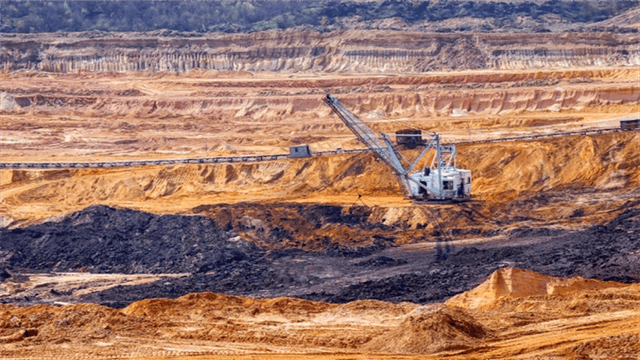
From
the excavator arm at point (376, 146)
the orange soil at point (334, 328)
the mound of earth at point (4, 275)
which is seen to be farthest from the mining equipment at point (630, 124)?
the mound of earth at point (4, 275)

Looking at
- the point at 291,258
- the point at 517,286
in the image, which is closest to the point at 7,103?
the point at 291,258

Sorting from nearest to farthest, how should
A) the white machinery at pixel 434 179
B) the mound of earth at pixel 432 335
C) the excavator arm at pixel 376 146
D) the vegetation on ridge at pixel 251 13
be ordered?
the mound of earth at pixel 432 335
the white machinery at pixel 434 179
the excavator arm at pixel 376 146
the vegetation on ridge at pixel 251 13

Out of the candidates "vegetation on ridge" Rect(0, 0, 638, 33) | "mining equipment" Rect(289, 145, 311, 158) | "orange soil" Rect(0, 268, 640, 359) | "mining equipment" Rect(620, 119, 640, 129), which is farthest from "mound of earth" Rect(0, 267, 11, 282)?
"vegetation on ridge" Rect(0, 0, 638, 33)

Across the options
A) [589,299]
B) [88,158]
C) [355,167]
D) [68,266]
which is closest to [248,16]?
[88,158]

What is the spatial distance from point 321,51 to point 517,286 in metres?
68.8

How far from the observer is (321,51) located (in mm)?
101688

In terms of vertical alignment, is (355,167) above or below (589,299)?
below

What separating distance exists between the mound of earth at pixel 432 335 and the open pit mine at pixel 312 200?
0.17 feet

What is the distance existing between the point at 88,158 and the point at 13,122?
1606 cm

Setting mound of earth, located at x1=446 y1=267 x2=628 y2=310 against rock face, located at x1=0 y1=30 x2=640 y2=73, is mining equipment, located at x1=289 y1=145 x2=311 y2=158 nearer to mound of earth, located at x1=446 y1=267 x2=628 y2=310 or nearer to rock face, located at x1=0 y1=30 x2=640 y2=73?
mound of earth, located at x1=446 y1=267 x2=628 y2=310

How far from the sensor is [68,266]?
149ft

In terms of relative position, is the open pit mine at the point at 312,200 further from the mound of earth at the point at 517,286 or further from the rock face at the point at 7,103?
the rock face at the point at 7,103

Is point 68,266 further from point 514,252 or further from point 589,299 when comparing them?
point 589,299

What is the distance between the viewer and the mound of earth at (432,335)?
2658 centimetres
